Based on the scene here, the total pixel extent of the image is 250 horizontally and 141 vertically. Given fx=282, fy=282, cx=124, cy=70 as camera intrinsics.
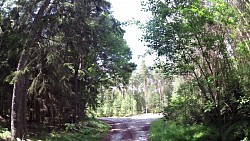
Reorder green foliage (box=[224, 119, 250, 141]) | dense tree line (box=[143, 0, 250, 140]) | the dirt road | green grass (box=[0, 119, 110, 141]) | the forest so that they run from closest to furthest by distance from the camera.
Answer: dense tree line (box=[143, 0, 250, 140]) → the forest → green foliage (box=[224, 119, 250, 141]) → green grass (box=[0, 119, 110, 141]) → the dirt road

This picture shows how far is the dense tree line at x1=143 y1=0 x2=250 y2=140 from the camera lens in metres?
9.66

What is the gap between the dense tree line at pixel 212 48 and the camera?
966cm

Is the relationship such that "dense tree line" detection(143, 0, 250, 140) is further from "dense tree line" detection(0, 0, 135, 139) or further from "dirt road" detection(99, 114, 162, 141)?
"dirt road" detection(99, 114, 162, 141)

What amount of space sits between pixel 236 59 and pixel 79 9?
659cm

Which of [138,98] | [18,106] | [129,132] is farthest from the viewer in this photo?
[138,98]

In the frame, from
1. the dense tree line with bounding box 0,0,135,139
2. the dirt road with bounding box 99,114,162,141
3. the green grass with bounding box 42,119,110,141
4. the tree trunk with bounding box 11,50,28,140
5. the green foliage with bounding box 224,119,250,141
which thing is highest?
the dense tree line with bounding box 0,0,135,139

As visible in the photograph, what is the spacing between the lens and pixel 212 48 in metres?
10.3

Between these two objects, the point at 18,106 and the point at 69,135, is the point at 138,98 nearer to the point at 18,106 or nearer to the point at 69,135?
the point at 69,135

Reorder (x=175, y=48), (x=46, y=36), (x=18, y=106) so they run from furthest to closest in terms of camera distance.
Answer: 1. (x=46, y=36)
2. (x=18, y=106)
3. (x=175, y=48)

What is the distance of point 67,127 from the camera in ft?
62.6

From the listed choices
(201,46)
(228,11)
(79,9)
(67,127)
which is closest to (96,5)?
(79,9)

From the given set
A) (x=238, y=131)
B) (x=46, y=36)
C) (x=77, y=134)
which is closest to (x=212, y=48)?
(x=238, y=131)

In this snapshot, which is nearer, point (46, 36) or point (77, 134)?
point (46, 36)

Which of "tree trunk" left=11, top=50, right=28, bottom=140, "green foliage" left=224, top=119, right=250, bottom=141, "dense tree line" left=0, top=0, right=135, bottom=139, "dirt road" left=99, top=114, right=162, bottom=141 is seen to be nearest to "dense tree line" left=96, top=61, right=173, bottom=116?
"dirt road" left=99, top=114, right=162, bottom=141
